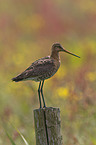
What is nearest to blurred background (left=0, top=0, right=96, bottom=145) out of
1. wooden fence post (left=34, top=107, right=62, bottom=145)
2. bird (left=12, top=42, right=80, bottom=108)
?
wooden fence post (left=34, top=107, right=62, bottom=145)

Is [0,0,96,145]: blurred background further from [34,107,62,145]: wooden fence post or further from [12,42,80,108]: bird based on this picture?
[12,42,80,108]: bird

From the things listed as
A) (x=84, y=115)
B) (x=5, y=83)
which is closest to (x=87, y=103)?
(x=84, y=115)

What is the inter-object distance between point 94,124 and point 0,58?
11.3m

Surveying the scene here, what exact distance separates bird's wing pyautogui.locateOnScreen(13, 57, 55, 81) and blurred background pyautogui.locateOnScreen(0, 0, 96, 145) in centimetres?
71

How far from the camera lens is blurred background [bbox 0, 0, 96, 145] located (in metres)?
7.52

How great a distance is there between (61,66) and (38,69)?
11469mm

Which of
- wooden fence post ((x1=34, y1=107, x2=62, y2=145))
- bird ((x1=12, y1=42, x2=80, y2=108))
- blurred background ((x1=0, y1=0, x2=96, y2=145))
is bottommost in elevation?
wooden fence post ((x1=34, y1=107, x2=62, y2=145))

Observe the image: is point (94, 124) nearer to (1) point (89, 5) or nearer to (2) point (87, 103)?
(2) point (87, 103)

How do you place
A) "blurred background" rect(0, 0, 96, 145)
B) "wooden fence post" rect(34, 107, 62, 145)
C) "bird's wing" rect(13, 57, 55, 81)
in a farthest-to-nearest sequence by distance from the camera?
"blurred background" rect(0, 0, 96, 145)
"bird's wing" rect(13, 57, 55, 81)
"wooden fence post" rect(34, 107, 62, 145)

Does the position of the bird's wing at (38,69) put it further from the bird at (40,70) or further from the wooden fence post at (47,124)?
the wooden fence post at (47,124)

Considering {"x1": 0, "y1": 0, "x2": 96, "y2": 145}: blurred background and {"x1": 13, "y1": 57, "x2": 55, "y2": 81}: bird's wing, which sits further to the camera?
{"x1": 0, "y1": 0, "x2": 96, "y2": 145}: blurred background

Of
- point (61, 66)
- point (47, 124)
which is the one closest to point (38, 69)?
point (47, 124)

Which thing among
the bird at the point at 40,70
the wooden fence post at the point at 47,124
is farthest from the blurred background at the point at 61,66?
the bird at the point at 40,70

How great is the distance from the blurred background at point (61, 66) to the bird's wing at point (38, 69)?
0.71 metres
